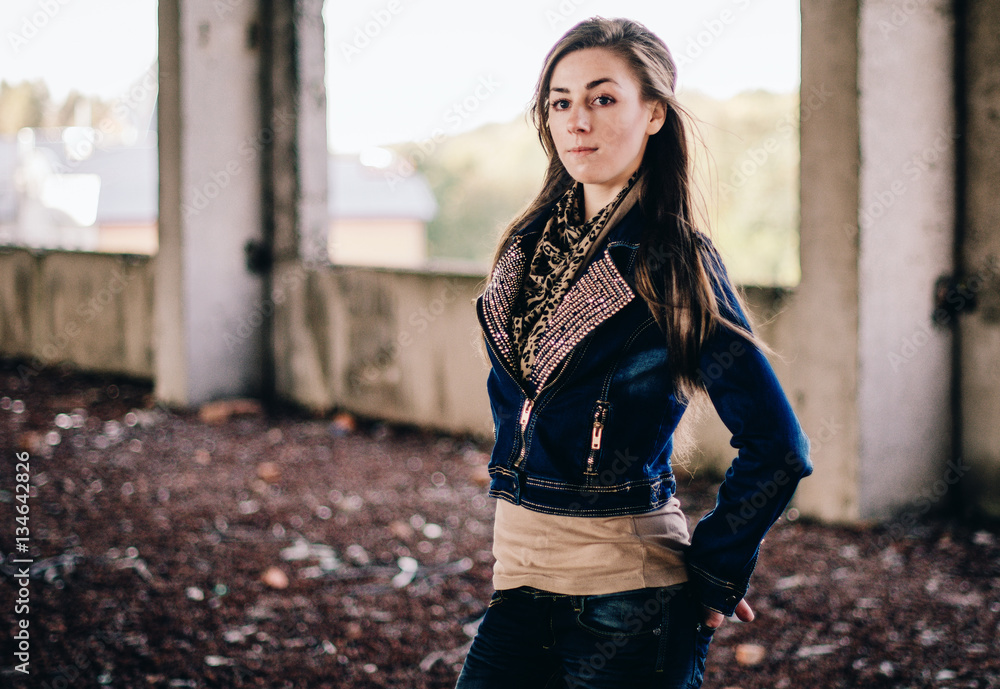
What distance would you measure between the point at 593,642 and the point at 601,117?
894 millimetres

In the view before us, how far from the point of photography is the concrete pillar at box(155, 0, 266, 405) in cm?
751

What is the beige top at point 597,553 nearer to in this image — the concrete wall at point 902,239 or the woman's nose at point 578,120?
the woman's nose at point 578,120

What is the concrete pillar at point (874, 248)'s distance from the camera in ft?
15.0

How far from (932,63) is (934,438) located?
1913mm

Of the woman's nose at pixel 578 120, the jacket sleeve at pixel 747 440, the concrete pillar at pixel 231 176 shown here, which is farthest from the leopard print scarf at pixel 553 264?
the concrete pillar at pixel 231 176

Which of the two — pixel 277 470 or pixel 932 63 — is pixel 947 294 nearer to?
pixel 932 63

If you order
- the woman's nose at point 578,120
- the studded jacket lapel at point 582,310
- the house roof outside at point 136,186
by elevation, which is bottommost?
the studded jacket lapel at point 582,310

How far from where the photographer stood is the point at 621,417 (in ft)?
5.14

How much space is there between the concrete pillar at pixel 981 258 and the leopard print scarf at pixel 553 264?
3687mm

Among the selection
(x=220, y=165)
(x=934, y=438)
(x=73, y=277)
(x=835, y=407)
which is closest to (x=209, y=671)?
(x=835, y=407)
